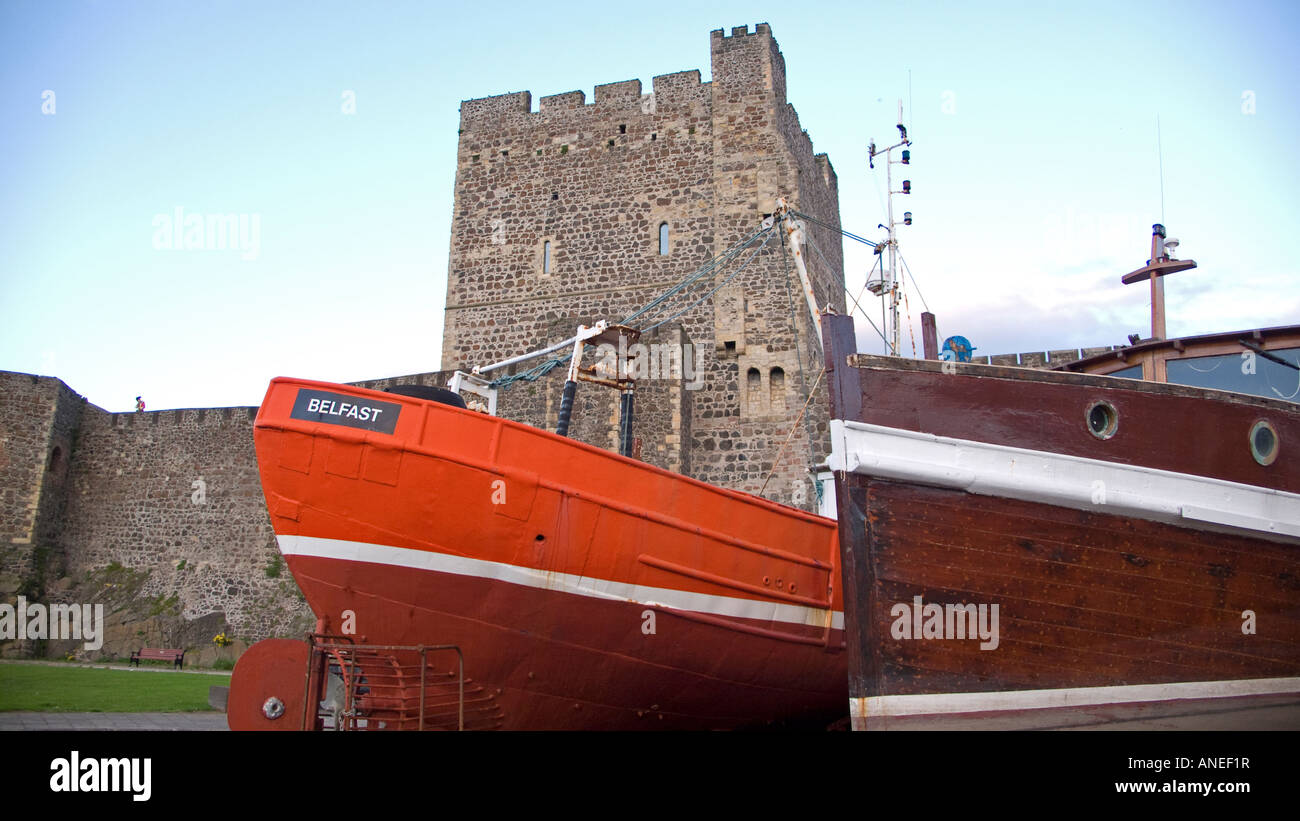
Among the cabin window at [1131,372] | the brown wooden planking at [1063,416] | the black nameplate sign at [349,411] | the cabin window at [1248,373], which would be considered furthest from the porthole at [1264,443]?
the black nameplate sign at [349,411]

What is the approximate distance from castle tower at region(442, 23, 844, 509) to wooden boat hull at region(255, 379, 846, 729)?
719 centimetres

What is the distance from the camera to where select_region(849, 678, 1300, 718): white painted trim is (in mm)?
5980

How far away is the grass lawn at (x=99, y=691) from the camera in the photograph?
904 cm

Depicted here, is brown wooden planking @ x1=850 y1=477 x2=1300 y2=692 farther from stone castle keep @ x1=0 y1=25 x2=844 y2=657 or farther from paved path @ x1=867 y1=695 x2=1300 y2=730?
stone castle keep @ x1=0 y1=25 x2=844 y2=657

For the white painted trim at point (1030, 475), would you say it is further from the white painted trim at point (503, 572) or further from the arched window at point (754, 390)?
the arched window at point (754, 390)

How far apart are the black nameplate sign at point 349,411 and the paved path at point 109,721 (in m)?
3.33

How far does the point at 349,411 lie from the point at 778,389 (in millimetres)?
10062

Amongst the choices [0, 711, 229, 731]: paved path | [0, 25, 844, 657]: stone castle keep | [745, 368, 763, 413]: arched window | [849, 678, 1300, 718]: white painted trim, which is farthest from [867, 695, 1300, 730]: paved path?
[745, 368, 763, 413]: arched window

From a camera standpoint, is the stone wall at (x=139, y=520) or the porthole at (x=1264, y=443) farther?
the stone wall at (x=139, y=520)

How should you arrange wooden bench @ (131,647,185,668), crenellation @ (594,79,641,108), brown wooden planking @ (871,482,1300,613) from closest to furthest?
1. brown wooden planking @ (871,482,1300,613)
2. wooden bench @ (131,647,185,668)
3. crenellation @ (594,79,641,108)

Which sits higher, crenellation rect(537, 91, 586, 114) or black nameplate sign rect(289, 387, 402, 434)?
crenellation rect(537, 91, 586, 114)

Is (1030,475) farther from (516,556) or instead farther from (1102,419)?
(516,556)
